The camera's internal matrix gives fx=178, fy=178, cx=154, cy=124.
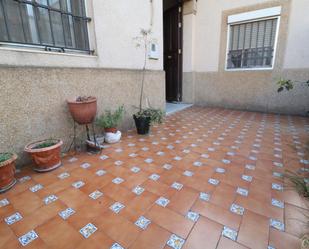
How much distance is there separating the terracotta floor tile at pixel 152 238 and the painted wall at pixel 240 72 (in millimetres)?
4556

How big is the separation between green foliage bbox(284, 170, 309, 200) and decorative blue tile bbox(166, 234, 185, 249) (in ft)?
3.98

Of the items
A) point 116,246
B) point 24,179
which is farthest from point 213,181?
point 24,179

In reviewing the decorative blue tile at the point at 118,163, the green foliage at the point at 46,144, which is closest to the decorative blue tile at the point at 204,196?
the decorative blue tile at the point at 118,163

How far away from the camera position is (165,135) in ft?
10.4

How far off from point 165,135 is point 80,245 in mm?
2206

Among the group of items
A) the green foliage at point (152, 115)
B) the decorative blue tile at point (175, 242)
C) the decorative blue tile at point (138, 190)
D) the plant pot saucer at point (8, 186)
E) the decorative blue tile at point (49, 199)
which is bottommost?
the decorative blue tile at point (175, 242)

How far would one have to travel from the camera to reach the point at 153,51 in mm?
3658

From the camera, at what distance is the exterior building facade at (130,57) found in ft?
6.65

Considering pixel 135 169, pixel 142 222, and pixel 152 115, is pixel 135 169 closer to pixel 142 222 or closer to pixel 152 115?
pixel 142 222

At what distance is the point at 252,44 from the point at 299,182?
398cm

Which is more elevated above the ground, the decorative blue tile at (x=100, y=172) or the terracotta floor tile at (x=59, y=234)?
the decorative blue tile at (x=100, y=172)

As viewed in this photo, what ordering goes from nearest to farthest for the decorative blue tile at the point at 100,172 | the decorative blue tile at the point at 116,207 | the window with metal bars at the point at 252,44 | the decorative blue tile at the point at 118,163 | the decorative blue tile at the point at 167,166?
the decorative blue tile at the point at 116,207 → the decorative blue tile at the point at 100,172 → the decorative blue tile at the point at 167,166 → the decorative blue tile at the point at 118,163 → the window with metal bars at the point at 252,44

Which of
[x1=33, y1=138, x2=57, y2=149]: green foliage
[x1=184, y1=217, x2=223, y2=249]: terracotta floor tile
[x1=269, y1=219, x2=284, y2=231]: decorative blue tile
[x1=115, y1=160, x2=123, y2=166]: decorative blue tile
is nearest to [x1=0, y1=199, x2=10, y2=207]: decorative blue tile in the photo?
[x1=33, y1=138, x2=57, y2=149]: green foliage

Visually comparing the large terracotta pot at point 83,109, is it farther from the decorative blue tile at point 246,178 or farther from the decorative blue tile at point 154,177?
the decorative blue tile at point 246,178
